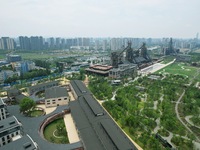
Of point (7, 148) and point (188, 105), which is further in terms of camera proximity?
point (188, 105)

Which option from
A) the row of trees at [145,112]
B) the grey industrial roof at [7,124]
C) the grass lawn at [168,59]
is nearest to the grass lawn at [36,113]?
the grey industrial roof at [7,124]

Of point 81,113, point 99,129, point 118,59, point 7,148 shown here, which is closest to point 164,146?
point 99,129

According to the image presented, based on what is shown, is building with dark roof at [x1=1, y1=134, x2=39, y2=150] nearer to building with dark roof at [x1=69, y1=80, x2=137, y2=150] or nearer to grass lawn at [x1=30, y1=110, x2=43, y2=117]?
building with dark roof at [x1=69, y1=80, x2=137, y2=150]

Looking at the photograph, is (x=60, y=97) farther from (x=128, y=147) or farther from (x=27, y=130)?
(x=128, y=147)

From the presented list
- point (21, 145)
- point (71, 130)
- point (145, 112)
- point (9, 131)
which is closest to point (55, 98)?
point (71, 130)

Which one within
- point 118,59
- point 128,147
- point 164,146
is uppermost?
point 118,59

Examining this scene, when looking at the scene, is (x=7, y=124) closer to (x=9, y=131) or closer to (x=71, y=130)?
(x=9, y=131)

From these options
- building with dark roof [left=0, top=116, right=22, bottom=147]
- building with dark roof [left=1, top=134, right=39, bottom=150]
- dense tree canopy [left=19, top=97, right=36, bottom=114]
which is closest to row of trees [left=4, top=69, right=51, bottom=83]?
dense tree canopy [left=19, top=97, right=36, bottom=114]
